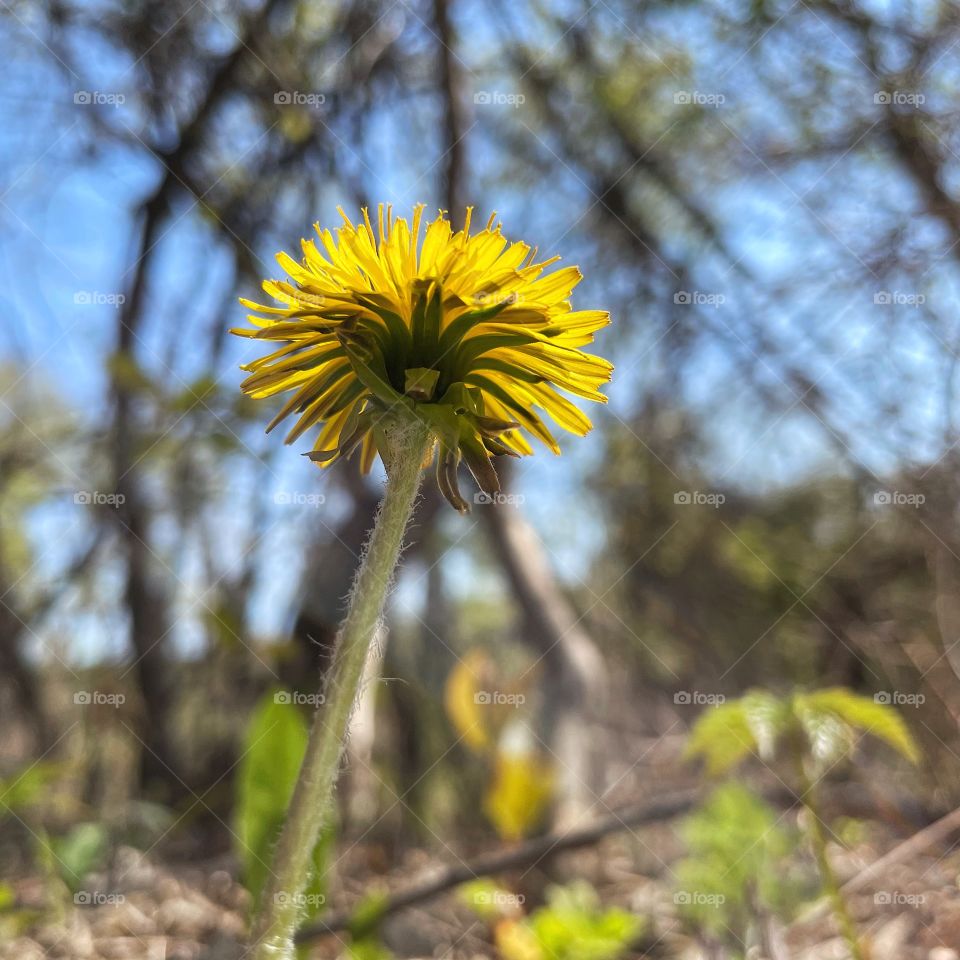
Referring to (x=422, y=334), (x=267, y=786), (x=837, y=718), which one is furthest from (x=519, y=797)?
(x=422, y=334)

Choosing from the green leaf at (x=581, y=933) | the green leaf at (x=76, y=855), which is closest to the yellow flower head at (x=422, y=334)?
the green leaf at (x=581, y=933)

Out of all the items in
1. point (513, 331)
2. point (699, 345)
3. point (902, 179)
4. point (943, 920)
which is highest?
point (902, 179)

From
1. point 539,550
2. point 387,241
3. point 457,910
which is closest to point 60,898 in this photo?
point 457,910

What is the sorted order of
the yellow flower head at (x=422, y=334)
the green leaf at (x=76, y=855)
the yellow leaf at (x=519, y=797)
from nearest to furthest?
1. the yellow flower head at (x=422, y=334)
2. the green leaf at (x=76, y=855)
3. the yellow leaf at (x=519, y=797)

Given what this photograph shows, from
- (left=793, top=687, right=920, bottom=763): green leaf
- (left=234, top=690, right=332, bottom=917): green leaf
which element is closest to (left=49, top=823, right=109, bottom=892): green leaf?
(left=234, top=690, right=332, bottom=917): green leaf

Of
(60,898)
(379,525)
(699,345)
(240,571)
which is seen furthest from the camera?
(699,345)

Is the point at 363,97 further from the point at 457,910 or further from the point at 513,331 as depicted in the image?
the point at 457,910

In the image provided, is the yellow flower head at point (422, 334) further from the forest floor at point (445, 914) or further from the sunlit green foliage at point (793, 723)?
the forest floor at point (445, 914)
